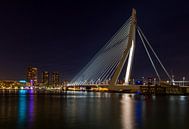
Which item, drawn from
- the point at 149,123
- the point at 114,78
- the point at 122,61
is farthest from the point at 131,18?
the point at 149,123

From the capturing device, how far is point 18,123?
1948cm

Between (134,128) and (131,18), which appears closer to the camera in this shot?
(134,128)

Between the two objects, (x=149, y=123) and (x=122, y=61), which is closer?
(x=149, y=123)

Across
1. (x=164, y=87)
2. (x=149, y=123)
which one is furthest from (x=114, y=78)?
(x=149, y=123)

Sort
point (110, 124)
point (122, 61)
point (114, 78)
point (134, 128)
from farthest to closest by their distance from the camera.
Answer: point (114, 78) < point (122, 61) < point (110, 124) < point (134, 128)

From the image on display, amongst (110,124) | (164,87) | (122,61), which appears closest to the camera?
(110,124)

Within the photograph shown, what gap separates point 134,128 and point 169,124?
2.88 m

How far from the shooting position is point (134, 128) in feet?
58.0

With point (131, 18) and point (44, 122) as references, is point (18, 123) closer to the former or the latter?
point (44, 122)

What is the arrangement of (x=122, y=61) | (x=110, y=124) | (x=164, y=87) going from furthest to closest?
(x=164, y=87), (x=122, y=61), (x=110, y=124)

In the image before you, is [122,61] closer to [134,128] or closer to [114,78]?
[114,78]

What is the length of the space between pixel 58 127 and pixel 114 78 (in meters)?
47.0

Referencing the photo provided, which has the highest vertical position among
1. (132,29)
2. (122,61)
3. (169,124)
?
(132,29)

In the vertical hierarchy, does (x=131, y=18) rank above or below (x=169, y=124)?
above
